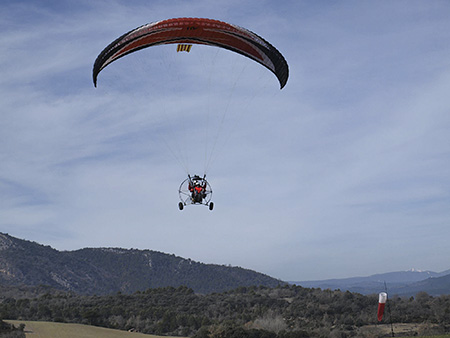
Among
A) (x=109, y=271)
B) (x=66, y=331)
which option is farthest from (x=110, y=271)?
(x=66, y=331)

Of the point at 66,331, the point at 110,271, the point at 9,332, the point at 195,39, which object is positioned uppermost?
the point at 195,39

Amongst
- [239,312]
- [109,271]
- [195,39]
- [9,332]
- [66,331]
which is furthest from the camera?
[109,271]

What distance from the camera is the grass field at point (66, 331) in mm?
32622

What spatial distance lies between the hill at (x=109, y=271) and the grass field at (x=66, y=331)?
6701 cm

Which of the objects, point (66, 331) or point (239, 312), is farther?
point (239, 312)

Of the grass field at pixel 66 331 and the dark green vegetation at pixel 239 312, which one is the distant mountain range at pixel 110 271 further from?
the grass field at pixel 66 331

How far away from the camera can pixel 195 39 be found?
67.4 ft

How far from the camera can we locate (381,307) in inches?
836

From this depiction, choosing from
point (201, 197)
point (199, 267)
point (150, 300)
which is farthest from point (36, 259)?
point (201, 197)

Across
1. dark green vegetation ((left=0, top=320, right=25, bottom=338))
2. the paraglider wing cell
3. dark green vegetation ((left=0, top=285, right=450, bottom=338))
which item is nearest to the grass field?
dark green vegetation ((left=0, top=320, right=25, bottom=338))

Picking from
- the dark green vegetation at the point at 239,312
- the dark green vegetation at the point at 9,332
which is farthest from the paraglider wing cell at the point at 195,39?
the dark green vegetation at the point at 9,332

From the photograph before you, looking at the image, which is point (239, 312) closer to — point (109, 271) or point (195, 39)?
point (195, 39)

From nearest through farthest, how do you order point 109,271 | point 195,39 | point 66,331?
point 195,39
point 66,331
point 109,271

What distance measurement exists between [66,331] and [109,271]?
8874 centimetres
